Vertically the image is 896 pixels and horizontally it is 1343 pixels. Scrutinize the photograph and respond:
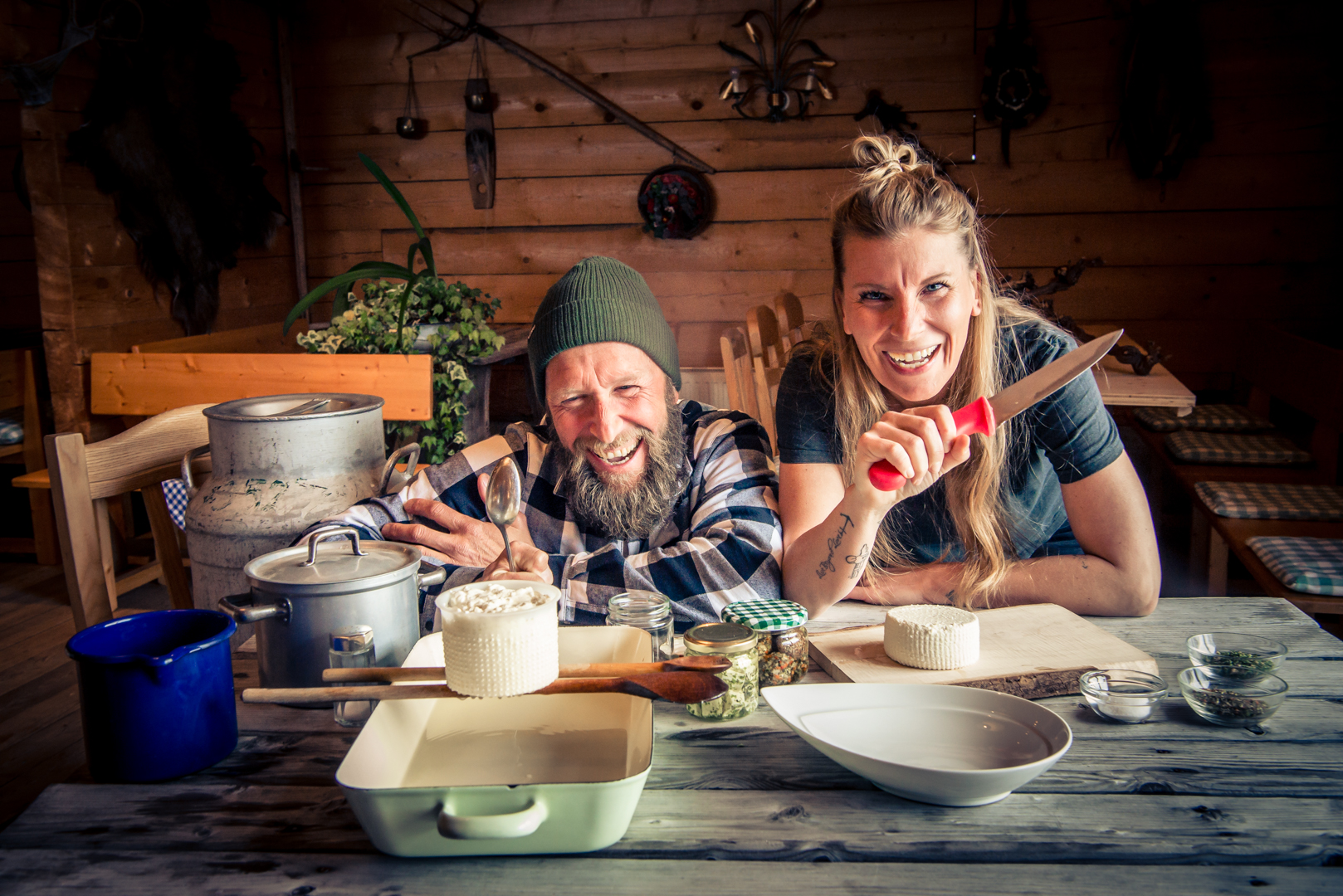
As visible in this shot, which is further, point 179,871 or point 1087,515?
point 1087,515

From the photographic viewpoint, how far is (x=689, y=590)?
4.38 feet

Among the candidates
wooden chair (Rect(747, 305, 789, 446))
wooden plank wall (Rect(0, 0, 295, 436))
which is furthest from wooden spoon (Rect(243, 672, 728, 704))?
wooden plank wall (Rect(0, 0, 295, 436))

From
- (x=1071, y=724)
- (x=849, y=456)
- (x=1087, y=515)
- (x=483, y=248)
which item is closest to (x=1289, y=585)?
(x=1087, y=515)

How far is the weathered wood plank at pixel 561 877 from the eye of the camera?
2.41 feet

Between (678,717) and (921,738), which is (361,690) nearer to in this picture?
(678,717)

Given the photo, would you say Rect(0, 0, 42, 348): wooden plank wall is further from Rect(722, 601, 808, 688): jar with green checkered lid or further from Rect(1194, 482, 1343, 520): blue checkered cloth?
Rect(1194, 482, 1343, 520): blue checkered cloth

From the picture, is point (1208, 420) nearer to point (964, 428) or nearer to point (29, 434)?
point (964, 428)

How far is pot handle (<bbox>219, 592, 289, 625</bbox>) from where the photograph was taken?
3.22 ft

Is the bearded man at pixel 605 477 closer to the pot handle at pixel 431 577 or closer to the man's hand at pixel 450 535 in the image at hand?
the man's hand at pixel 450 535

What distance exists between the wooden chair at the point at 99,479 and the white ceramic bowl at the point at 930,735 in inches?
45.1

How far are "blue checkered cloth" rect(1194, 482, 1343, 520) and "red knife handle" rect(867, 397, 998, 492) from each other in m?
1.98

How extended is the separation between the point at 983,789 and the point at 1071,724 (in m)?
0.24

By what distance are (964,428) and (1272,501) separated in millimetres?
2121

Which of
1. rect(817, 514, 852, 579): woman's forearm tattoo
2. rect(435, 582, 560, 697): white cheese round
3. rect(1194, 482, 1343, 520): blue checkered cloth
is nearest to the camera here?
rect(435, 582, 560, 697): white cheese round
